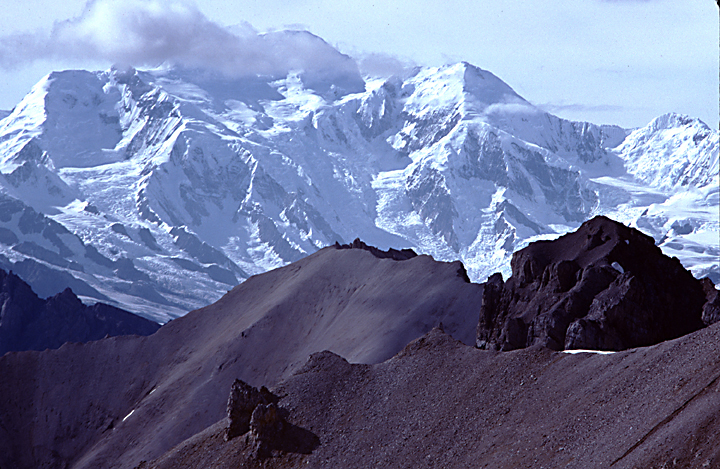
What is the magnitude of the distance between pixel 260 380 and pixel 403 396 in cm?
5073

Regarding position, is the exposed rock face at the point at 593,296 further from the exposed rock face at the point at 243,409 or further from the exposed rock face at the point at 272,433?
the exposed rock face at the point at 243,409

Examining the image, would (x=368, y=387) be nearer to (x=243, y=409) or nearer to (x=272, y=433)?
(x=272, y=433)

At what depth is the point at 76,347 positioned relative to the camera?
122 meters

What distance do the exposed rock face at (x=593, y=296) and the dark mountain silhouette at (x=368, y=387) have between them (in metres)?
0.30

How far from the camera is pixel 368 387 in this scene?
194 feet

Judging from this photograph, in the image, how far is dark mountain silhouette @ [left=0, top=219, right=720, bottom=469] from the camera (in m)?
45.2

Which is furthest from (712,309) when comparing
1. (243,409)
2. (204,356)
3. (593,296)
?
A: (204,356)

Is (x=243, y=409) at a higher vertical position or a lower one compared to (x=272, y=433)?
higher

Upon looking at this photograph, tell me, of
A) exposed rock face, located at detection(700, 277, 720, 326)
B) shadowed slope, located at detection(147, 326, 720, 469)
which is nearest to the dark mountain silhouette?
shadowed slope, located at detection(147, 326, 720, 469)

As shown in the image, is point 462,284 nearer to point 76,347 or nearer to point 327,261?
point 327,261

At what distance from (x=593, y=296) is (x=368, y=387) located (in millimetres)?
22108

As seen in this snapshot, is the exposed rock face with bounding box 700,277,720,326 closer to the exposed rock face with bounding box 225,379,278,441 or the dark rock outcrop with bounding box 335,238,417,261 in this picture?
the exposed rock face with bounding box 225,379,278,441

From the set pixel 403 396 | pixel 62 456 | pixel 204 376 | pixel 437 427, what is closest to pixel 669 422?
pixel 437 427

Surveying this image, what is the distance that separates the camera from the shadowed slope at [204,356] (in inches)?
3969
